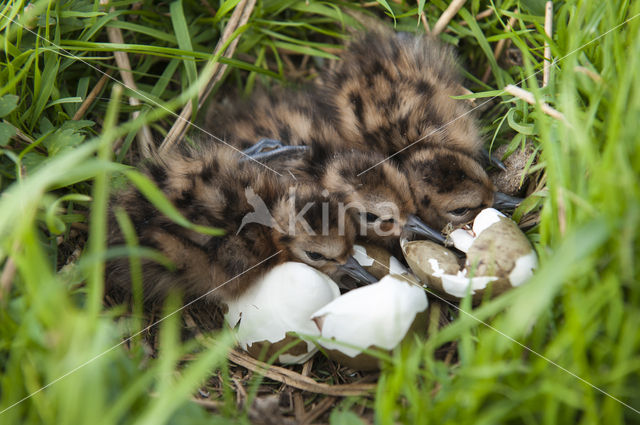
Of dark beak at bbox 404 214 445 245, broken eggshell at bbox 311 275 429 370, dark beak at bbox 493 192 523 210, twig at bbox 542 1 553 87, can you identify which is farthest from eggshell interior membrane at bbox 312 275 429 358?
twig at bbox 542 1 553 87

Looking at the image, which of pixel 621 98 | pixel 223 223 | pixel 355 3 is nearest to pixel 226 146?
pixel 223 223

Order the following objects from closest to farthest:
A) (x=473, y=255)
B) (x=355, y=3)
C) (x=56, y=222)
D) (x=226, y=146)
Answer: (x=56, y=222) → (x=473, y=255) → (x=226, y=146) → (x=355, y=3)

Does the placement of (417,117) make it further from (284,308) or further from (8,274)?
(8,274)

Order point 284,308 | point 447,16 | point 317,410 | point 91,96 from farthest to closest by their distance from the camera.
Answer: point 447,16 → point 91,96 → point 284,308 → point 317,410

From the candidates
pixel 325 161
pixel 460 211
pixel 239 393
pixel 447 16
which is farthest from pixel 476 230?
pixel 447 16

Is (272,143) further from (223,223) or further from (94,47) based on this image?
(94,47)

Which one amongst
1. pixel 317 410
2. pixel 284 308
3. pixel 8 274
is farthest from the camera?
pixel 284 308

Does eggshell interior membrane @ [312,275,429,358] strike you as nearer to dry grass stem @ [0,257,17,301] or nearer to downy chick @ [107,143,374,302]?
downy chick @ [107,143,374,302]

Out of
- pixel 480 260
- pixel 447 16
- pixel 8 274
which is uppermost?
pixel 447 16
